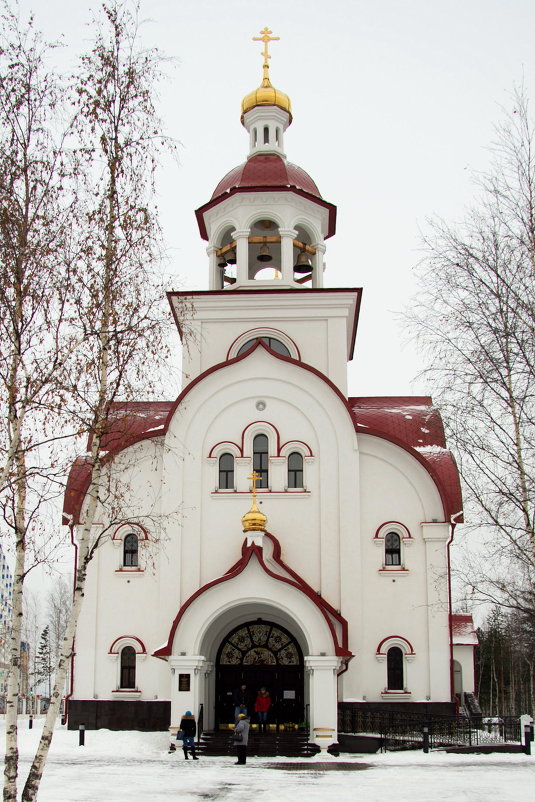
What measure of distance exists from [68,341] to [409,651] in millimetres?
13224

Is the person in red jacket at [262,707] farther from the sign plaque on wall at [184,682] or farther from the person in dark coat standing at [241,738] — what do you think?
the person in dark coat standing at [241,738]

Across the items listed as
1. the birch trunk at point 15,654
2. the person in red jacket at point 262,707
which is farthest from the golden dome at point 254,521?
the birch trunk at point 15,654

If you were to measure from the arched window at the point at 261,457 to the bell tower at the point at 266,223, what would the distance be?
4.39 meters

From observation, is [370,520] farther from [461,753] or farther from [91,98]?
[91,98]

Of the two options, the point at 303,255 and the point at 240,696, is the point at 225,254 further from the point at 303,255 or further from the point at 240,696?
the point at 240,696

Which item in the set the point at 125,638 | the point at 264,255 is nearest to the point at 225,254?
the point at 264,255

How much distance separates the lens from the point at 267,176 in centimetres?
2584

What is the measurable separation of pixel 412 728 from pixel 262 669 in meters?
3.90

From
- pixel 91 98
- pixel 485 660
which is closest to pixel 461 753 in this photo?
pixel 91 98

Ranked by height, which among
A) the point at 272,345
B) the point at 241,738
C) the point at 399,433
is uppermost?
the point at 272,345

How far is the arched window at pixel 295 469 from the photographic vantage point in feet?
74.6

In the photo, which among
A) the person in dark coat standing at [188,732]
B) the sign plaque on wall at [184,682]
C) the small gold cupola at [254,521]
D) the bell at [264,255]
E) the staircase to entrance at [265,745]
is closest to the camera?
the person in dark coat standing at [188,732]

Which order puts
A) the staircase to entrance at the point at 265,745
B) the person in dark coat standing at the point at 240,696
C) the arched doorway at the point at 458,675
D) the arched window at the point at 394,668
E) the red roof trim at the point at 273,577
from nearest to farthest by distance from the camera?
1. the staircase to entrance at the point at 265,745
2. the red roof trim at the point at 273,577
3. the person in dark coat standing at the point at 240,696
4. the arched window at the point at 394,668
5. the arched doorway at the point at 458,675

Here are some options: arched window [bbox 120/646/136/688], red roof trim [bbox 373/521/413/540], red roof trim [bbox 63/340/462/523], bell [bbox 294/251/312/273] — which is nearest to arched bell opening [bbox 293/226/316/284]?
bell [bbox 294/251/312/273]
